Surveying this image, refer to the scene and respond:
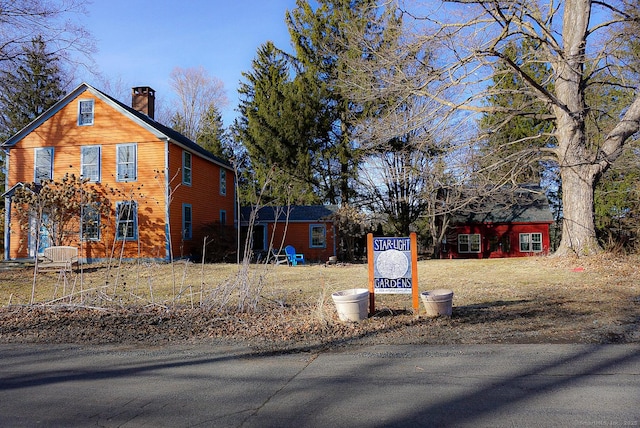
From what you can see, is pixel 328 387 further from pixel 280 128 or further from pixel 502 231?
pixel 502 231

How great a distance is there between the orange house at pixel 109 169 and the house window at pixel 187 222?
1cm

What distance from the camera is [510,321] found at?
294 inches

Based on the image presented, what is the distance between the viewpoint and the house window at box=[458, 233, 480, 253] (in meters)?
32.8

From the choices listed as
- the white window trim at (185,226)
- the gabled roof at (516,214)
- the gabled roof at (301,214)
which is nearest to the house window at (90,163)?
the white window trim at (185,226)

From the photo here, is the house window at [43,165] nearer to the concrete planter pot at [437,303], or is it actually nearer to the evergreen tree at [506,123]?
the evergreen tree at [506,123]

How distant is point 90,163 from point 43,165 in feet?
7.81

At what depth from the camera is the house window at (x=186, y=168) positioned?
72.4 ft

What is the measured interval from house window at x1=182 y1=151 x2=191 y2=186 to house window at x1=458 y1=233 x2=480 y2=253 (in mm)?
18966

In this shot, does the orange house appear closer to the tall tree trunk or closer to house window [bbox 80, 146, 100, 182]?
house window [bbox 80, 146, 100, 182]

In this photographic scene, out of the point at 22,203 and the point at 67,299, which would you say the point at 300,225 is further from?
the point at 67,299

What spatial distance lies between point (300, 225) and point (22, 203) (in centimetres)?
1403

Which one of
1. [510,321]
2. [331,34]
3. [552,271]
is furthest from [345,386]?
[331,34]

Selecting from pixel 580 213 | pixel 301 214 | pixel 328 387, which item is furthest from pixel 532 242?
pixel 328 387

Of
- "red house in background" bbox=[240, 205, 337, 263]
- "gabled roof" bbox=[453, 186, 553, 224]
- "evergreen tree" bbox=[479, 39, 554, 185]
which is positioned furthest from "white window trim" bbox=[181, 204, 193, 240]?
"gabled roof" bbox=[453, 186, 553, 224]
